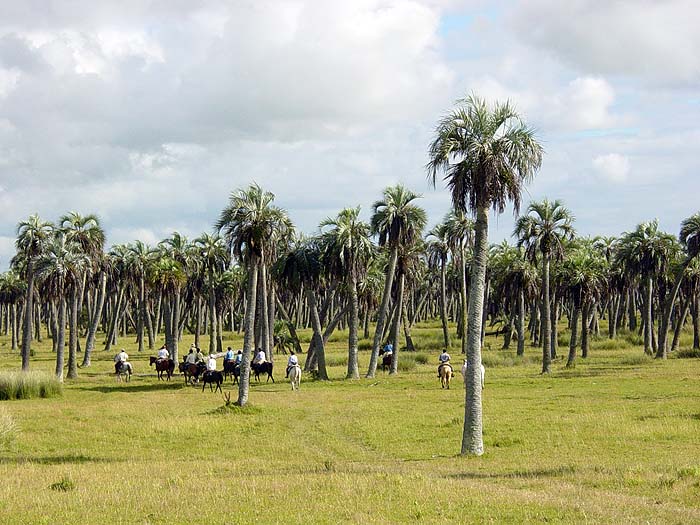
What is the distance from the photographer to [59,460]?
945 inches

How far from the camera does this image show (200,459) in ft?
78.1

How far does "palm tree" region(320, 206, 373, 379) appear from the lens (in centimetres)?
5012

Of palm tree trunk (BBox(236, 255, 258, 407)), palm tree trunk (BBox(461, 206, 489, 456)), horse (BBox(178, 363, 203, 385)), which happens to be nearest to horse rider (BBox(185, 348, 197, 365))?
horse (BBox(178, 363, 203, 385))

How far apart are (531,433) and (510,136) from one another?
9368 millimetres

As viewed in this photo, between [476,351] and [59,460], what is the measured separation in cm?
1249

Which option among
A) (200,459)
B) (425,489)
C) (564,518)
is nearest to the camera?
(564,518)

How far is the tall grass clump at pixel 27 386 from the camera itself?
1598 inches

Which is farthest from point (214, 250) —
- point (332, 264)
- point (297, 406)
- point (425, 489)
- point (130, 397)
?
point (425, 489)

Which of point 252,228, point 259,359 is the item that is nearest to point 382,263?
point 259,359

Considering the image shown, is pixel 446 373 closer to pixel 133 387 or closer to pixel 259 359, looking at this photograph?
pixel 259 359

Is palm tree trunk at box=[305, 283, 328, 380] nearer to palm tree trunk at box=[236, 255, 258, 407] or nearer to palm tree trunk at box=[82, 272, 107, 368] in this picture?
palm tree trunk at box=[236, 255, 258, 407]

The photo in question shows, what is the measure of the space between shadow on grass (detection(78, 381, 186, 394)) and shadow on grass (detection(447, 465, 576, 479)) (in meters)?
28.7

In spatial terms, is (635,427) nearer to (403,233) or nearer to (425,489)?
(425,489)

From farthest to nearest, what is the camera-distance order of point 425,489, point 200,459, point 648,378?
point 648,378, point 200,459, point 425,489
